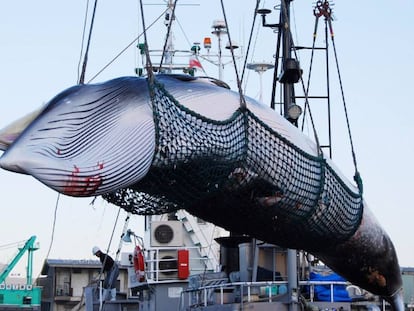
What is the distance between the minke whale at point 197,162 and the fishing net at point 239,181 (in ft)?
0.04

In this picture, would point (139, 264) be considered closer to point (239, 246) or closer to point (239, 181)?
point (239, 246)

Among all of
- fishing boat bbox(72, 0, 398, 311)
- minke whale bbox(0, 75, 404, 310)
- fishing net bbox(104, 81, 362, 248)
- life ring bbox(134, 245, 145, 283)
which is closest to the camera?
minke whale bbox(0, 75, 404, 310)

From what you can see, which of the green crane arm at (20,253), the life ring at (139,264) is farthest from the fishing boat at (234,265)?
the green crane arm at (20,253)

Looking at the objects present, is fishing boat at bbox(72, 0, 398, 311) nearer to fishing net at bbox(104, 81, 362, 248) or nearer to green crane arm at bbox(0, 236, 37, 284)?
fishing net at bbox(104, 81, 362, 248)

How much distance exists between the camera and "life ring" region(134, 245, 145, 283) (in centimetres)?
2555

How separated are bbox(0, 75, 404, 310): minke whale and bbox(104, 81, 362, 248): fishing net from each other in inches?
0.4

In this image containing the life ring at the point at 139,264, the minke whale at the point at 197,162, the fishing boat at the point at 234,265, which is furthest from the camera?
the life ring at the point at 139,264

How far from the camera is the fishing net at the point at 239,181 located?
26.4 ft

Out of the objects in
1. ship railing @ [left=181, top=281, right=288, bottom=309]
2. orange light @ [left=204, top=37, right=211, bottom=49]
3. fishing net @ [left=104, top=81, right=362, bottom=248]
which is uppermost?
orange light @ [left=204, top=37, right=211, bottom=49]

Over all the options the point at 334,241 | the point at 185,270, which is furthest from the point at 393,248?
the point at 185,270

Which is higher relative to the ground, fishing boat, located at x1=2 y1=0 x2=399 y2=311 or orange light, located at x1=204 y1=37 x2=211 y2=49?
orange light, located at x1=204 y1=37 x2=211 y2=49

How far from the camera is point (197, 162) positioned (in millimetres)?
8164

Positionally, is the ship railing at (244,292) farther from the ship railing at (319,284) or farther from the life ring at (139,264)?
the life ring at (139,264)

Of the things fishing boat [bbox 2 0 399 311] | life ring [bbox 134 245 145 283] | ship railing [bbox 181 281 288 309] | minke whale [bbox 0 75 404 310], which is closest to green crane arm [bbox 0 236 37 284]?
fishing boat [bbox 2 0 399 311]
